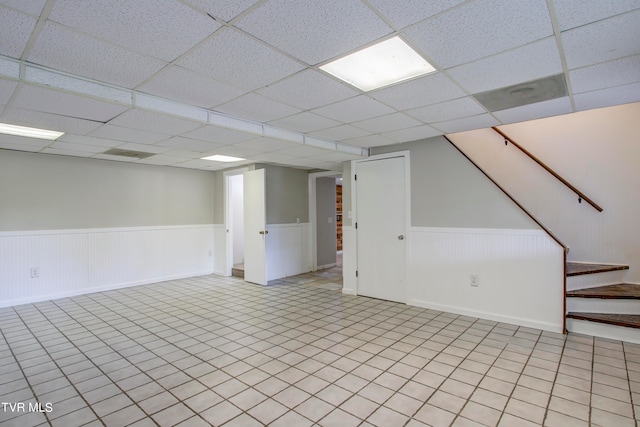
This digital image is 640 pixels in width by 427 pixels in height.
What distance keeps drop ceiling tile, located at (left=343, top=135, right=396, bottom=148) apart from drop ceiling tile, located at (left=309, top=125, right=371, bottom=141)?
0.17m

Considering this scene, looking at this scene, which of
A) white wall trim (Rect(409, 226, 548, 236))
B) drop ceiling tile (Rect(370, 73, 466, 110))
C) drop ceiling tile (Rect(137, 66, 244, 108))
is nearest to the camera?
drop ceiling tile (Rect(137, 66, 244, 108))

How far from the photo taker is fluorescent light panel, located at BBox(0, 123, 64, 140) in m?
3.57

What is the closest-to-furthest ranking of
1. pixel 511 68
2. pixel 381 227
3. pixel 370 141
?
pixel 511 68
pixel 370 141
pixel 381 227

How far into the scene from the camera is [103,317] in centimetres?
405

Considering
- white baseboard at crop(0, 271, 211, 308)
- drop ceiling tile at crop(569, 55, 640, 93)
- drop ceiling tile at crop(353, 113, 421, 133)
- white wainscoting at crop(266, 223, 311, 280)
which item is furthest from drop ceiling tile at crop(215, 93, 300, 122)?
white baseboard at crop(0, 271, 211, 308)

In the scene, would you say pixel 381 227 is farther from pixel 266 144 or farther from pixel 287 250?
pixel 287 250

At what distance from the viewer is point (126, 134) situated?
12.0ft

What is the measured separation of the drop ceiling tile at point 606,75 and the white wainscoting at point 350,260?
10.6 feet

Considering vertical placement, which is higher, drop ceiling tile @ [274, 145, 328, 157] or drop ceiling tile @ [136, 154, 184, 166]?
drop ceiling tile @ [136, 154, 184, 166]

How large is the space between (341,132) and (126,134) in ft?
8.15

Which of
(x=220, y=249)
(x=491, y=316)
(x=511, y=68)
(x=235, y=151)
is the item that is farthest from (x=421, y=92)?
(x=220, y=249)

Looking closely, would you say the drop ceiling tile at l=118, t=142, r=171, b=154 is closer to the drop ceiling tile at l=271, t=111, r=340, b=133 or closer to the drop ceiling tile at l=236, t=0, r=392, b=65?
the drop ceiling tile at l=271, t=111, r=340, b=133

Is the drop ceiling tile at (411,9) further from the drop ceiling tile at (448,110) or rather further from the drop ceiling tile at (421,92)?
→ the drop ceiling tile at (448,110)

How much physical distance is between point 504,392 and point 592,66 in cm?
238
